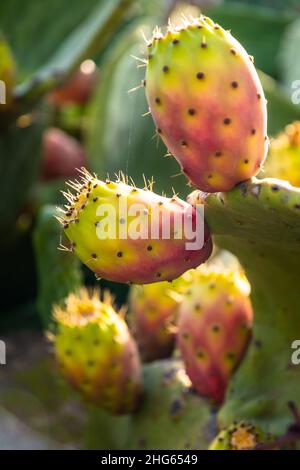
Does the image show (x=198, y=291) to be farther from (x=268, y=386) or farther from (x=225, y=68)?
(x=225, y=68)

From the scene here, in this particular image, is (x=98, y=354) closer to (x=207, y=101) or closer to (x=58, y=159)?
(x=207, y=101)

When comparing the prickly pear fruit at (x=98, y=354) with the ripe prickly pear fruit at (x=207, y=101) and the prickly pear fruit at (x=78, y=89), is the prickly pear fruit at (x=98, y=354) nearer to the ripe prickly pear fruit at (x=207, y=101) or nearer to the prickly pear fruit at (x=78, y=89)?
the ripe prickly pear fruit at (x=207, y=101)

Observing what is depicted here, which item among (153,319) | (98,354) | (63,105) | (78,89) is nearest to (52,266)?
(153,319)

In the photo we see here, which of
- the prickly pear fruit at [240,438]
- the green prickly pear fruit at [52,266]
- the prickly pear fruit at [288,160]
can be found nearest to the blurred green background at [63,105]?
the green prickly pear fruit at [52,266]

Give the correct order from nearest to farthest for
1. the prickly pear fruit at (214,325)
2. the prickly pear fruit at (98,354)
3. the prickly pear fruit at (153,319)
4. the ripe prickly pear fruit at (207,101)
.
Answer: the ripe prickly pear fruit at (207,101), the prickly pear fruit at (214,325), the prickly pear fruit at (98,354), the prickly pear fruit at (153,319)

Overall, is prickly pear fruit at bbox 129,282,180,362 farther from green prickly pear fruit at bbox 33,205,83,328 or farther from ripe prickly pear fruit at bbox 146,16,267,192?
ripe prickly pear fruit at bbox 146,16,267,192

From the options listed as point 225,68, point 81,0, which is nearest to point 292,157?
point 225,68

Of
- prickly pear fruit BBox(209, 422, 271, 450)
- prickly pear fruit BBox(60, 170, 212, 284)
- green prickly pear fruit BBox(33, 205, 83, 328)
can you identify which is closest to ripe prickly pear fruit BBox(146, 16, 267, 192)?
prickly pear fruit BBox(60, 170, 212, 284)
